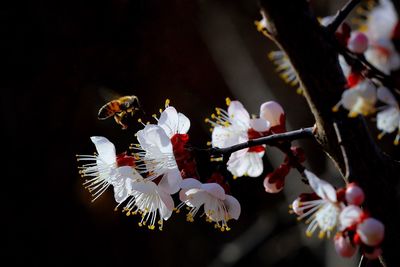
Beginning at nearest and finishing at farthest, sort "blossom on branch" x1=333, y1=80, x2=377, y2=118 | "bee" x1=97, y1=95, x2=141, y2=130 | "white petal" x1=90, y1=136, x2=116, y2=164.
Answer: "blossom on branch" x1=333, y1=80, x2=377, y2=118
"white petal" x1=90, y1=136, x2=116, y2=164
"bee" x1=97, y1=95, x2=141, y2=130

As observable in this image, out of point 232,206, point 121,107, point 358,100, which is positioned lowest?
point 232,206

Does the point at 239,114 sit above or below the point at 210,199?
above

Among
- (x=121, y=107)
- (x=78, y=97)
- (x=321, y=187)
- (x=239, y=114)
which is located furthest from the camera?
(x=78, y=97)

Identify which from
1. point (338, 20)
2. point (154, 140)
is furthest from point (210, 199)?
point (338, 20)

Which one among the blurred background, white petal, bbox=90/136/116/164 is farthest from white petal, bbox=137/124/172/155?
the blurred background

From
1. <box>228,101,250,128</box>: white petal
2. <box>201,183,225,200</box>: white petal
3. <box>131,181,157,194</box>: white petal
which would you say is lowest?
<box>201,183,225,200</box>: white petal

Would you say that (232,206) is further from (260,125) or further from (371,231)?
(371,231)

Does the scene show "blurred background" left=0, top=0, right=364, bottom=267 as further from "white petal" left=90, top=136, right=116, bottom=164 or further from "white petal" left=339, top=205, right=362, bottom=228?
"white petal" left=339, top=205, right=362, bottom=228

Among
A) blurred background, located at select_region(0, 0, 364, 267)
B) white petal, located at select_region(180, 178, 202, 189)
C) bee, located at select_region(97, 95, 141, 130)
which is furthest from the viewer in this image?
blurred background, located at select_region(0, 0, 364, 267)
